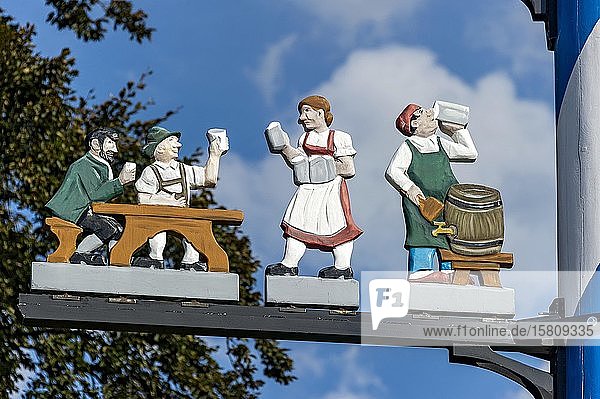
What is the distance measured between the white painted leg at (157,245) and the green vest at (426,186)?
0.97 meters

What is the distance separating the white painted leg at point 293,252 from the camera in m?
5.58

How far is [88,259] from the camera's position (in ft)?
17.9

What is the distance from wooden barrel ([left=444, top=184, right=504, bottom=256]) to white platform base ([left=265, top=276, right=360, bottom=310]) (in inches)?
19.4

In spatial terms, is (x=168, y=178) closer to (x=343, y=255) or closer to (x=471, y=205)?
(x=343, y=255)

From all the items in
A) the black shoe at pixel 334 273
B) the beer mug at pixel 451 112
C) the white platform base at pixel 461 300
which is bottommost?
the white platform base at pixel 461 300

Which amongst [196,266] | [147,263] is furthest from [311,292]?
[147,263]

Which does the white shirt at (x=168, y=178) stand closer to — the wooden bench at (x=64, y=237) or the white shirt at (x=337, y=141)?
the wooden bench at (x=64, y=237)

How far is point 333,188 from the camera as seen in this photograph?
19.0 ft

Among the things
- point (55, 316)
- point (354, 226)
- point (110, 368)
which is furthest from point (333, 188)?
point (110, 368)

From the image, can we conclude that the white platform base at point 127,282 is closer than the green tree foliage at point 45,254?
Yes

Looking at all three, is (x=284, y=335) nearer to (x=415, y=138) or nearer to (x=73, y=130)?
(x=415, y=138)

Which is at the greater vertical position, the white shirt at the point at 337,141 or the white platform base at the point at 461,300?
the white shirt at the point at 337,141

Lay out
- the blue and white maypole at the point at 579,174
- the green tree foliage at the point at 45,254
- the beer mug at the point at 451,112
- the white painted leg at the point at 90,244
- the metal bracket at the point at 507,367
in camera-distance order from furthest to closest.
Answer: the green tree foliage at the point at 45,254 < the beer mug at the point at 451,112 < the white painted leg at the point at 90,244 < the metal bracket at the point at 507,367 < the blue and white maypole at the point at 579,174

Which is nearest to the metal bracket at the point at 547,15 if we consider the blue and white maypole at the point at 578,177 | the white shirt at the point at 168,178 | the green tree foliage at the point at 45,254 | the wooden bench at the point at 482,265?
the blue and white maypole at the point at 578,177
